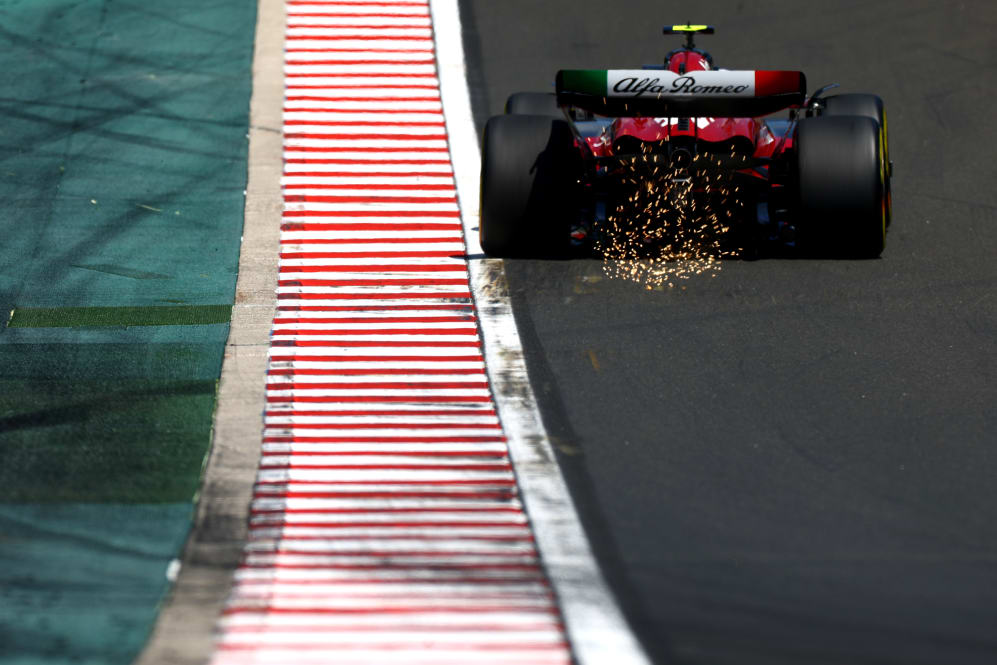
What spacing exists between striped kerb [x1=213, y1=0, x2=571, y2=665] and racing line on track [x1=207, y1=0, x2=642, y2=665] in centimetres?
1

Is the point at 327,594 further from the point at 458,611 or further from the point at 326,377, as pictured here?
the point at 326,377

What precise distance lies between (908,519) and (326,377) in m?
4.17

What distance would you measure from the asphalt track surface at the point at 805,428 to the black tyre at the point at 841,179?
44cm

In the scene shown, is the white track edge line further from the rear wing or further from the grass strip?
the grass strip

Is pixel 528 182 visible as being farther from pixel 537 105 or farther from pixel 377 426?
pixel 377 426

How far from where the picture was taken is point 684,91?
9.66 metres

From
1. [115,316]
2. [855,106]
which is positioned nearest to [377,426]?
[115,316]

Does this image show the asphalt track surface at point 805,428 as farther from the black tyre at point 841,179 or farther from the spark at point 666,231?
the black tyre at point 841,179

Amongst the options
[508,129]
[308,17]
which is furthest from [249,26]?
[508,129]

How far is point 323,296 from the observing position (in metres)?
10.6

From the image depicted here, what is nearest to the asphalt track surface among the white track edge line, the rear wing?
the white track edge line

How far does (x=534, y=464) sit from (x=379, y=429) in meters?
1.15

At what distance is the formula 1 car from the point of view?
404 inches

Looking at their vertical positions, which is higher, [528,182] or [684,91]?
[684,91]
